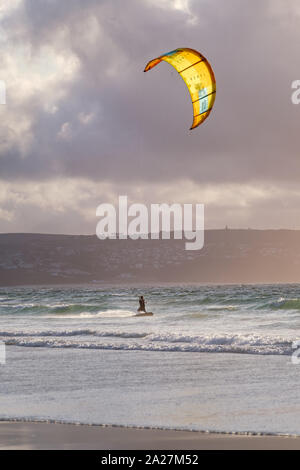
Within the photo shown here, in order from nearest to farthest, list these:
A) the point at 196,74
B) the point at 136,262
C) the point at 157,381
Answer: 1. the point at 157,381
2. the point at 196,74
3. the point at 136,262

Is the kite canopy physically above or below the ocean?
above

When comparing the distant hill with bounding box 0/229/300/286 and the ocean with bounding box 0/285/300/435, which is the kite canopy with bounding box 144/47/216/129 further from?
the distant hill with bounding box 0/229/300/286

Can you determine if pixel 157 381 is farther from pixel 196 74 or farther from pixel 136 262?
pixel 136 262

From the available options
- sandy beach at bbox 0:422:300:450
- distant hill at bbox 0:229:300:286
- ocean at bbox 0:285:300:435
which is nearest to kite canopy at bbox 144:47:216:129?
ocean at bbox 0:285:300:435

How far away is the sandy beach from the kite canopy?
22.8ft

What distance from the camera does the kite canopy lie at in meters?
13.6

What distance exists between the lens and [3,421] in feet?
27.6

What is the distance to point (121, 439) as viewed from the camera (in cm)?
752

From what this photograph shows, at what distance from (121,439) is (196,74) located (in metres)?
8.50

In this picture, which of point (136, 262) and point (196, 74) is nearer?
point (196, 74)

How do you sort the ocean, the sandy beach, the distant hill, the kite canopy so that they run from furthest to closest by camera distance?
the distant hill < the kite canopy < the ocean < the sandy beach

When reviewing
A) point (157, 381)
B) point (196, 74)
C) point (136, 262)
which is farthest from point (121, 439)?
point (136, 262)

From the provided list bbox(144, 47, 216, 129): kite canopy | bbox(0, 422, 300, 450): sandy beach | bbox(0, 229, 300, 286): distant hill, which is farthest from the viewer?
bbox(0, 229, 300, 286): distant hill
